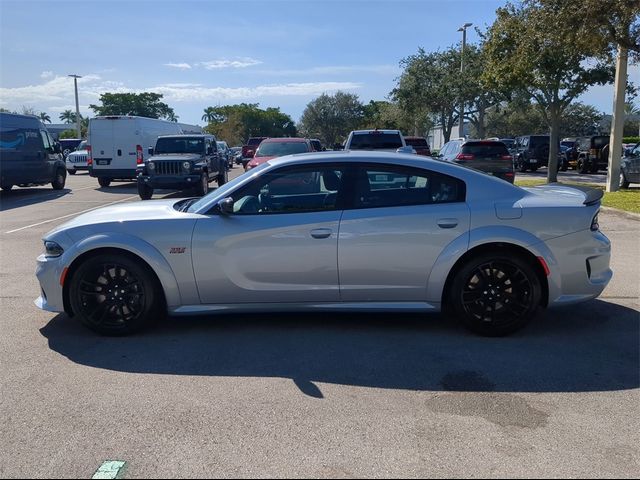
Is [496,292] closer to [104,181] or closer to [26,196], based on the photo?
[26,196]

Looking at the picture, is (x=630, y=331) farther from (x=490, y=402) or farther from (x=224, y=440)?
(x=224, y=440)

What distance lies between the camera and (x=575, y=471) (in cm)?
300

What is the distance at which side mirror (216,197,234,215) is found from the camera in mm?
4832

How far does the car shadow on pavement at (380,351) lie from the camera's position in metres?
4.13

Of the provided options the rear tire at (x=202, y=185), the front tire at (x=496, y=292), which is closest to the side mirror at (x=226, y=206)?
the front tire at (x=496, y=292)

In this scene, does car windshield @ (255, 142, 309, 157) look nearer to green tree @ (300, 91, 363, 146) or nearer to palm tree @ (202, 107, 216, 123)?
green tree @ (300, 91, 363, 146)

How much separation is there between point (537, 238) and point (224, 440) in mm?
3091

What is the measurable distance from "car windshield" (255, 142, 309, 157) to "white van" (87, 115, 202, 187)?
20.6 ft

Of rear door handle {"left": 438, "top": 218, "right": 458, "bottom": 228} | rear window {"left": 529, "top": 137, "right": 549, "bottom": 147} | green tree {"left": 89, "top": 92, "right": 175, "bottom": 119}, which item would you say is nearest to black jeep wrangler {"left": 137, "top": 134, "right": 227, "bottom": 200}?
rear door handle {"left": 438, "top": 218, "right": 458, "bottom": 228}

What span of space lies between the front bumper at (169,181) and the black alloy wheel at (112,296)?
1198 cm

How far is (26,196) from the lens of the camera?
723 inches

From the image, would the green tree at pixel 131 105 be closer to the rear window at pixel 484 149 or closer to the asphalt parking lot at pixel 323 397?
the rear window at pixel 484 149

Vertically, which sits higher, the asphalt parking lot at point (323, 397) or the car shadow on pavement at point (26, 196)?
the car shadow on pavement at point (26, 196)

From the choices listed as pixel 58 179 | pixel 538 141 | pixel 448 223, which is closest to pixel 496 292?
pixel 448 223
